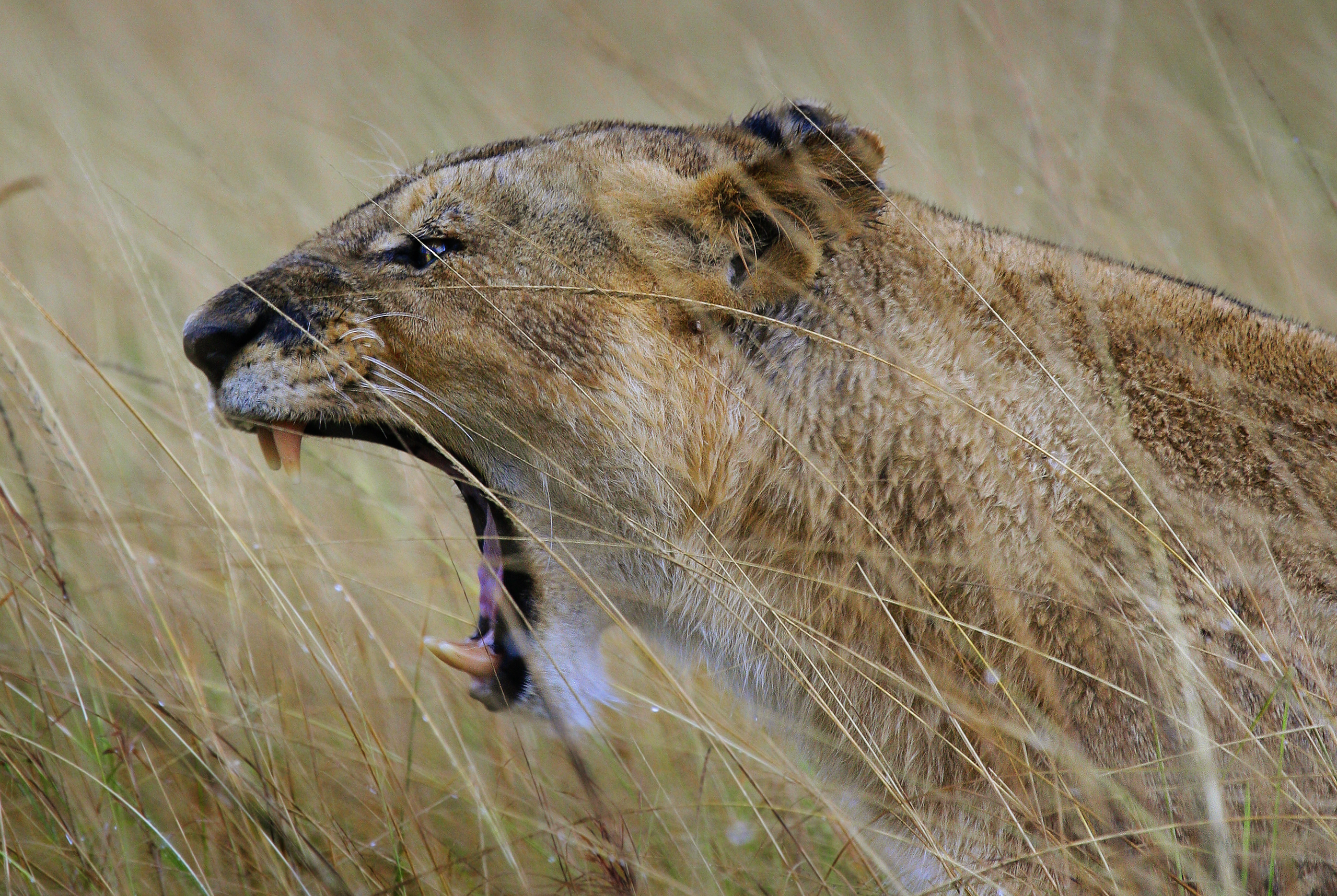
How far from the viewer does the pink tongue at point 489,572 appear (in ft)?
8.49

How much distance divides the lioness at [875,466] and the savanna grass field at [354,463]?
0.17 meters

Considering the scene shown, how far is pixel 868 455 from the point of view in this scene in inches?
88.0

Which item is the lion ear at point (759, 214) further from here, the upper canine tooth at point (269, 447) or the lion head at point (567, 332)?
the upper canine tooth at point (269, 447)

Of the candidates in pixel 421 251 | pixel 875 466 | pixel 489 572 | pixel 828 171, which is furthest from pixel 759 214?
pixel 489 572

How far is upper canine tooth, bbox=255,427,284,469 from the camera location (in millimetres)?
2480

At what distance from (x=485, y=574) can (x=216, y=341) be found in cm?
82

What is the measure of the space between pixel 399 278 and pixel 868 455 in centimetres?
111

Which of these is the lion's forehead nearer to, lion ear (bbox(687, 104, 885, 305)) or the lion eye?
the lion eye

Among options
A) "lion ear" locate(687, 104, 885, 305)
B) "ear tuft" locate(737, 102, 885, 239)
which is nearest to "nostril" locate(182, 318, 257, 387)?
"lion ear" locate(687, 104, 885, 305)

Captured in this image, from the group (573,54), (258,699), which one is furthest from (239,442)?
(573,54)

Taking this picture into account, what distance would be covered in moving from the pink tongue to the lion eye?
594 millimetres

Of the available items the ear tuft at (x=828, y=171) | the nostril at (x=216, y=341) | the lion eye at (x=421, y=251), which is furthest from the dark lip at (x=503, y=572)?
the ear tuft at (x=828, y=171)

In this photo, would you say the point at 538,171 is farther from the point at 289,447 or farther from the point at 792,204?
the point at 289,447

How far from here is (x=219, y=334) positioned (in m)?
2.35
